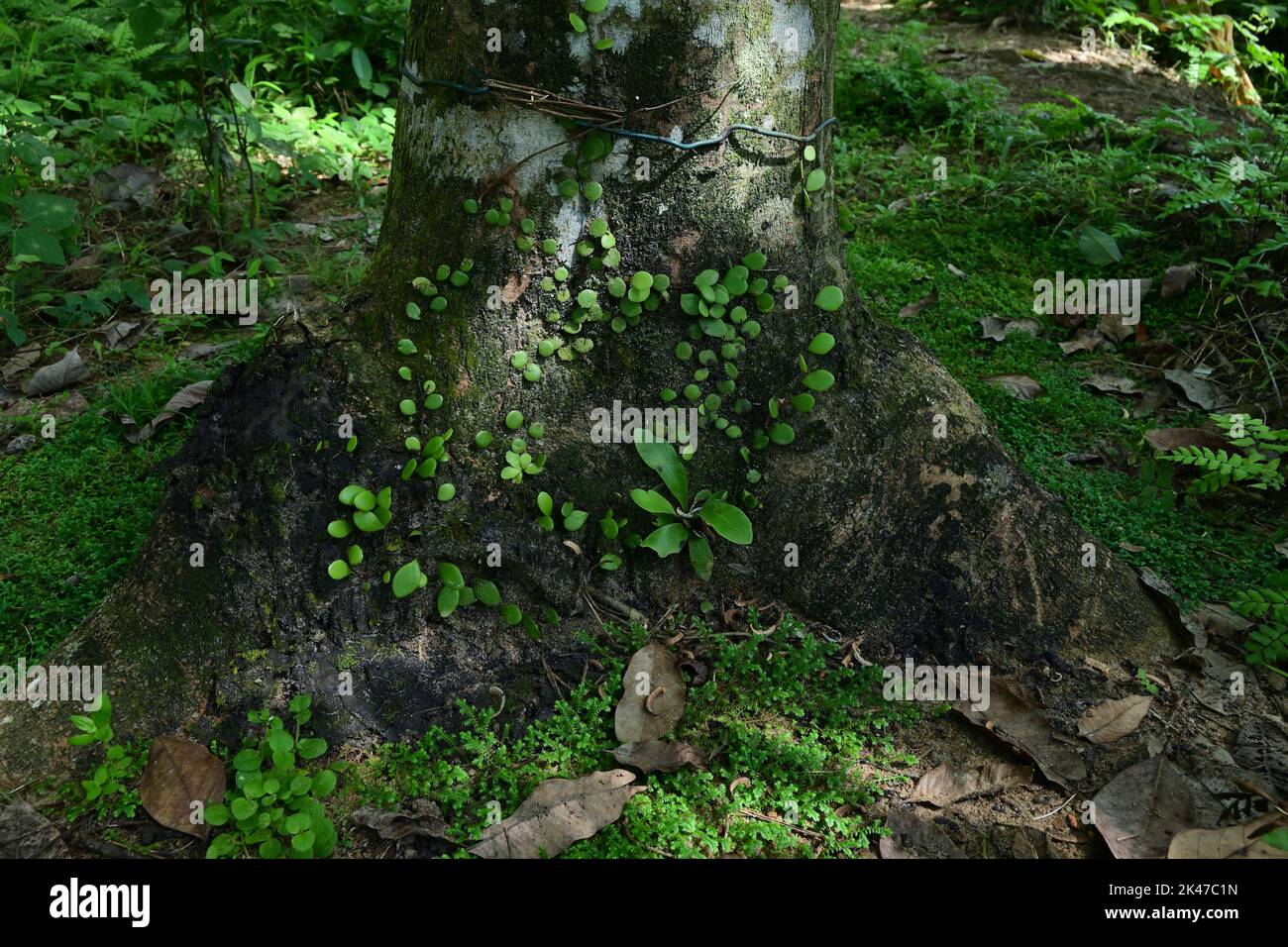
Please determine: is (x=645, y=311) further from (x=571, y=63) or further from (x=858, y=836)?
(x=858, y=836)

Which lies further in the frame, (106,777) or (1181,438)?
(1181,438)

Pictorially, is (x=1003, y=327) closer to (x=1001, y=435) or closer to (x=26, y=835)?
(x=1001, y=435)

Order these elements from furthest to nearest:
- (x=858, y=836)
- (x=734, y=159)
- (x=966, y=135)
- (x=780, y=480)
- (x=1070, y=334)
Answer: (x=966, y=135), (x=1070, y=334), (x=780, y=480), (x=734, y=159), (x=858, y=836)

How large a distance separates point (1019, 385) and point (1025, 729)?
185 centimetres

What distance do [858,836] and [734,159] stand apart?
1837 mm

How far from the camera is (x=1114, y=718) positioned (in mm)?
2787

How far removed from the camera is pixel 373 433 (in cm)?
274

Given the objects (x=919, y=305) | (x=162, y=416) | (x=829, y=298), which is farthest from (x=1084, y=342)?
(x=162, y=416)

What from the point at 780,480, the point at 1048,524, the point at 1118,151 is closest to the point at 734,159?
the point at 780,480

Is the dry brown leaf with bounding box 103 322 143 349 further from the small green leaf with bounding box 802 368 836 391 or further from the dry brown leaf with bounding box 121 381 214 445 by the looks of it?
the small green leaf with bounding box 802 368 836 391

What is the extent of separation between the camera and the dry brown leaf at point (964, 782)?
262 centimetres

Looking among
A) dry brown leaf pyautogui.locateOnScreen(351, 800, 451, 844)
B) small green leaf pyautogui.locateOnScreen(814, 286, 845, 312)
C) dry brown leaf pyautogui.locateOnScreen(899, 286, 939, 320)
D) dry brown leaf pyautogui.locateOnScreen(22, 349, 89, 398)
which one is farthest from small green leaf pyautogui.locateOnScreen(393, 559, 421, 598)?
dry brown leaf pyautogui.locateOnScreen(899, 286, 939, 320)

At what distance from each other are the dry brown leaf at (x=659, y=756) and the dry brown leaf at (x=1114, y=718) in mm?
1094

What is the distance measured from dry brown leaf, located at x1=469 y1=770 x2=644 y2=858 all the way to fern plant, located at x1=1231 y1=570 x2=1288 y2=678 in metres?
1.92
